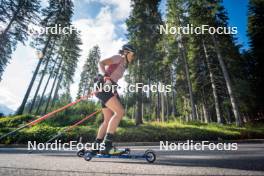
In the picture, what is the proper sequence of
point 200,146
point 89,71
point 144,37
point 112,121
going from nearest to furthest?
point 112,121 → point 200,146 → point 144,37 → point 89,71

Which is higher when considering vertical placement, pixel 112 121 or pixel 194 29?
pixel 194 29

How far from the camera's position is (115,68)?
3.92 metres

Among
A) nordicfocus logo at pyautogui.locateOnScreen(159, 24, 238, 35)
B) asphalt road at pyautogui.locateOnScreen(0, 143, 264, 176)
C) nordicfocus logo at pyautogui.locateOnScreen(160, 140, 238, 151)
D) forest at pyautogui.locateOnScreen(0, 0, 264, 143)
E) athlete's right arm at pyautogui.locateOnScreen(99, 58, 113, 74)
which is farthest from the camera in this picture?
nordicfocus logo at pyautogui.locateOnScreen(159, 24, 238, 35)

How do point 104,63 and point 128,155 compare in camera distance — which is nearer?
point 128,155

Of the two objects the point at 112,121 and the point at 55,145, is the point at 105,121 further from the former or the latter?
the point at 55,145

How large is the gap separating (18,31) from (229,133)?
25788 mm

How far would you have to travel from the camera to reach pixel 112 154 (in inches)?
137

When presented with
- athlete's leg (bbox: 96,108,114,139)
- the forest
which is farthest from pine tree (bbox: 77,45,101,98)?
athlete's leg (bbox: 96,108,114,139)

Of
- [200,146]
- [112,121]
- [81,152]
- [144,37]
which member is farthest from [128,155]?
[144,37]

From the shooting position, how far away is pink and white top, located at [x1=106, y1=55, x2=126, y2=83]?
12.7 ft

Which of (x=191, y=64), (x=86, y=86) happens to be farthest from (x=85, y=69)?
(x=191, y=64)

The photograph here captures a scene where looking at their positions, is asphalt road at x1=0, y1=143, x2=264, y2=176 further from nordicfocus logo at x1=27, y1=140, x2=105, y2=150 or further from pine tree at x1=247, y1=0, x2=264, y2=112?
pine tree at x1=247, y1=0, x2=264, y2=112

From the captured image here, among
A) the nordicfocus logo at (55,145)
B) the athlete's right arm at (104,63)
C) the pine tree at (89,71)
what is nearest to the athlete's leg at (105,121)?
the athlete's right arm at (104,63)

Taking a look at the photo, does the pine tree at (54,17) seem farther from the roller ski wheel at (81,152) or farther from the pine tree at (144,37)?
the roller ski wheel at (81,152)
